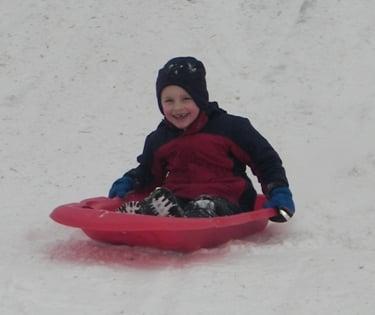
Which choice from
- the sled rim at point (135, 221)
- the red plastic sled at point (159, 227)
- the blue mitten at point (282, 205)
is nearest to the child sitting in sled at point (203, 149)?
the blue mitten at point (282, 205)

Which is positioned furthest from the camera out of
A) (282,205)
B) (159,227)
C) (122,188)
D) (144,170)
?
(144,170)

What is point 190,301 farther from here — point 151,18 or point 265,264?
point 151,18

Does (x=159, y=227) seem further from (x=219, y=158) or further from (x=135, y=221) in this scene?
(x=219, y=158)

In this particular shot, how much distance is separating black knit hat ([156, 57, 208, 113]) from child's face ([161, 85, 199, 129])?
2cm

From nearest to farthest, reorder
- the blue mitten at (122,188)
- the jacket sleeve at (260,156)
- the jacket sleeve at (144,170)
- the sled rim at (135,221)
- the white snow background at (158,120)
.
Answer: the white snow background at (158,120)
the sled rim at (135,221)
the jacket sleeve at (260,156)
the blue mitten at (122,188)
the jacket sleeve at (144,170)

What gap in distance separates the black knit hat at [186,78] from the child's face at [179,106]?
0.02 metres

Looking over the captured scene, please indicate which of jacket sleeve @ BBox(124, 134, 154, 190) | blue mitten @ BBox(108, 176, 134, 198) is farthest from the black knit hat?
blue mitten @ BBox(108, 176, 134, 198)

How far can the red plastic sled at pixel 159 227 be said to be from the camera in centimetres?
313

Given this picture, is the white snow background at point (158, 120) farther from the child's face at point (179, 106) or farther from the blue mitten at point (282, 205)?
the child's face at point (179, 106)

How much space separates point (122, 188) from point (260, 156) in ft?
2.40

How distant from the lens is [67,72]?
6.39 meters

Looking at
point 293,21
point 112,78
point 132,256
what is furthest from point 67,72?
point 132,256

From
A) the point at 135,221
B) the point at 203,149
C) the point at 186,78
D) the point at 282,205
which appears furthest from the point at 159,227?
the point at 186,78

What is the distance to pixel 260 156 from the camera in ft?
12.2
